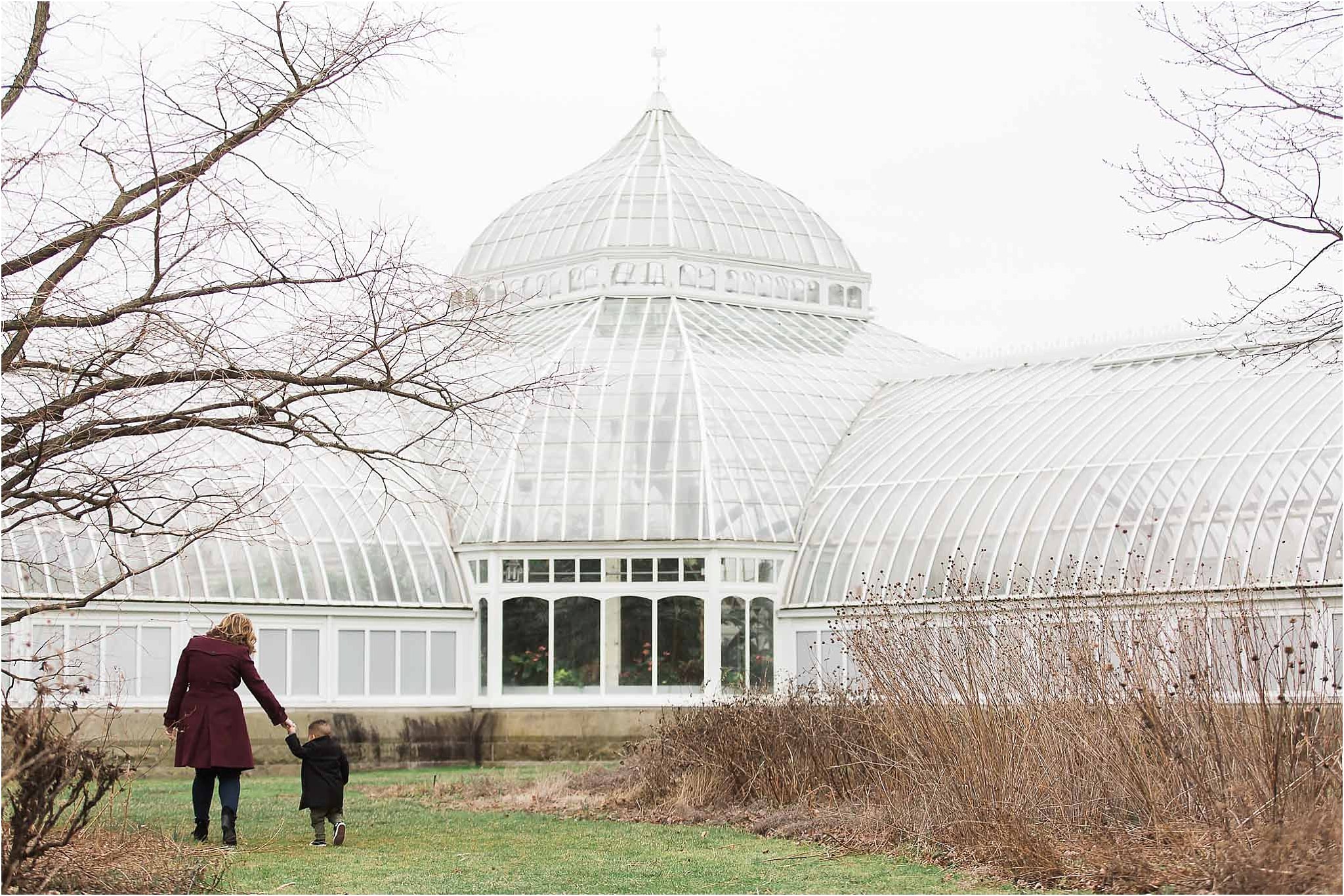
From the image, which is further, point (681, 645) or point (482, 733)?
point (681, 645)

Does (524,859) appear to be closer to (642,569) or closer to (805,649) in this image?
(642,569)

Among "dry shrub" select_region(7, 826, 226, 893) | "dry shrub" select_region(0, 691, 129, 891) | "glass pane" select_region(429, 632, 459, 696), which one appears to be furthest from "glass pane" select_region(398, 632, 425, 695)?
"dry shrub" select_region(0, 691, 129, 891)

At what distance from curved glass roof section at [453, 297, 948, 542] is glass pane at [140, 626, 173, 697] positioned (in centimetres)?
480

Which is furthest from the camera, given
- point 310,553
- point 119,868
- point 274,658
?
point 310,553

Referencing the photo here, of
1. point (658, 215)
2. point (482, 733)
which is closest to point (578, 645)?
point (482, 733)

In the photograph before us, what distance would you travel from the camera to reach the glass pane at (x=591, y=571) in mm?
28609

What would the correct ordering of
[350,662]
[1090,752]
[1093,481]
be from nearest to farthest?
1. [1090,752]
2. [1093,481]
3. [350,662]

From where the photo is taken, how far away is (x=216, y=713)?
12484mm

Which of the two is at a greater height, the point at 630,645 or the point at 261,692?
the point at 630,645

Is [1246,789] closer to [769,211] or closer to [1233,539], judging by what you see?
[1233,539]

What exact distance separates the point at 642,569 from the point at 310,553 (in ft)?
17.3

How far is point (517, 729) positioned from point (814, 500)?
6329mm

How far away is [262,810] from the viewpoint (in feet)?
56.6

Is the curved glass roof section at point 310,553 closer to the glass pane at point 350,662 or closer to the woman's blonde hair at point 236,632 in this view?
the glass pane at point 350,662
